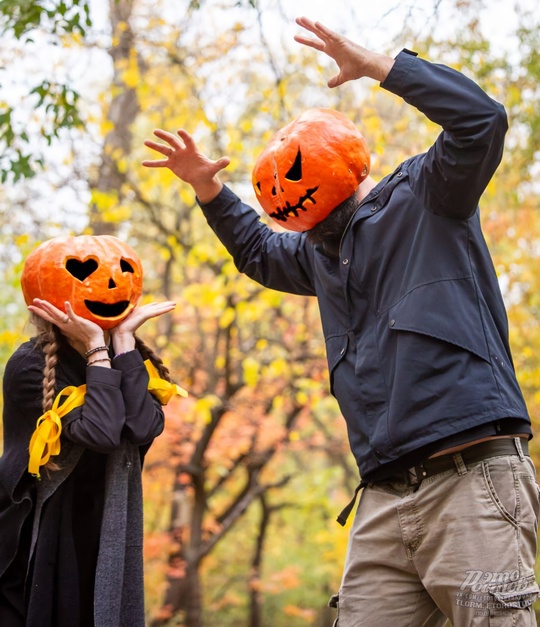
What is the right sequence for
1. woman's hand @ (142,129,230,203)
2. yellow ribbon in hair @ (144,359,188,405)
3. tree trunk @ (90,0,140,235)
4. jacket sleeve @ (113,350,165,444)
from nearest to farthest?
jacket sleeve @ (113,350,165,444), yellow ribbon in hair @ (144,359,188,405), woman's hand @ (142,129,230,203), tree trunk @ (90,0,140,235)

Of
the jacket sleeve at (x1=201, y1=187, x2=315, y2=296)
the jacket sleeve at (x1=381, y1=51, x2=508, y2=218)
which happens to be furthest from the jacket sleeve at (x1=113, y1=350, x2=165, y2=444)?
the jacket sleeve at (x1=381, y1=51, x2=508, y2=218)

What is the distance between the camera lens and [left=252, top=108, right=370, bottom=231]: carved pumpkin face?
3.00 meters

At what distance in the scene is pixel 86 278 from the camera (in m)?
3.21

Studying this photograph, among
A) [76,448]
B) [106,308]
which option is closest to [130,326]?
[106,308]

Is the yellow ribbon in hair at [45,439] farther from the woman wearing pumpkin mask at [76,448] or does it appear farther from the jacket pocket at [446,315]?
the jacket pocket at [446,315]

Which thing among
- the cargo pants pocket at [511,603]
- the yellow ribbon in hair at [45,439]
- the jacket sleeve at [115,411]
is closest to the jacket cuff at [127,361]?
the jacket sleeve at [115,411]

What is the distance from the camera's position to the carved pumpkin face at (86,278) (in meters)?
3.18

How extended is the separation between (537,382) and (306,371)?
10.3ft

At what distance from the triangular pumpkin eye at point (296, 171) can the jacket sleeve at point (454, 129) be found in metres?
0.55

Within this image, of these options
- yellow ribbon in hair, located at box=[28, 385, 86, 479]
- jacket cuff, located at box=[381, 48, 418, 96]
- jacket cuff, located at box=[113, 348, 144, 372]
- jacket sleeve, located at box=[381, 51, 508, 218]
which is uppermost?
jacket cuff, located at box=[381, 48, 418, 96]

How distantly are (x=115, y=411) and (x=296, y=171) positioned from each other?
48.9 inches

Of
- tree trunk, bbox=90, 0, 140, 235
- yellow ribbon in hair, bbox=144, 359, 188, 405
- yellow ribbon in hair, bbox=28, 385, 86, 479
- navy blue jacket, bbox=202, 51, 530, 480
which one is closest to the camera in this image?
navy blue jacket, bbox=202, 51, 530, 480

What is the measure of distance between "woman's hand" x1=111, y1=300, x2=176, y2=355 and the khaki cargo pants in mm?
1203

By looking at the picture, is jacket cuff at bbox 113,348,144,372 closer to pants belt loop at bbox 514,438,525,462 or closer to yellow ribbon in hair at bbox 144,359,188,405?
yellow ribbon in hair at bbox 144,359,188,405
